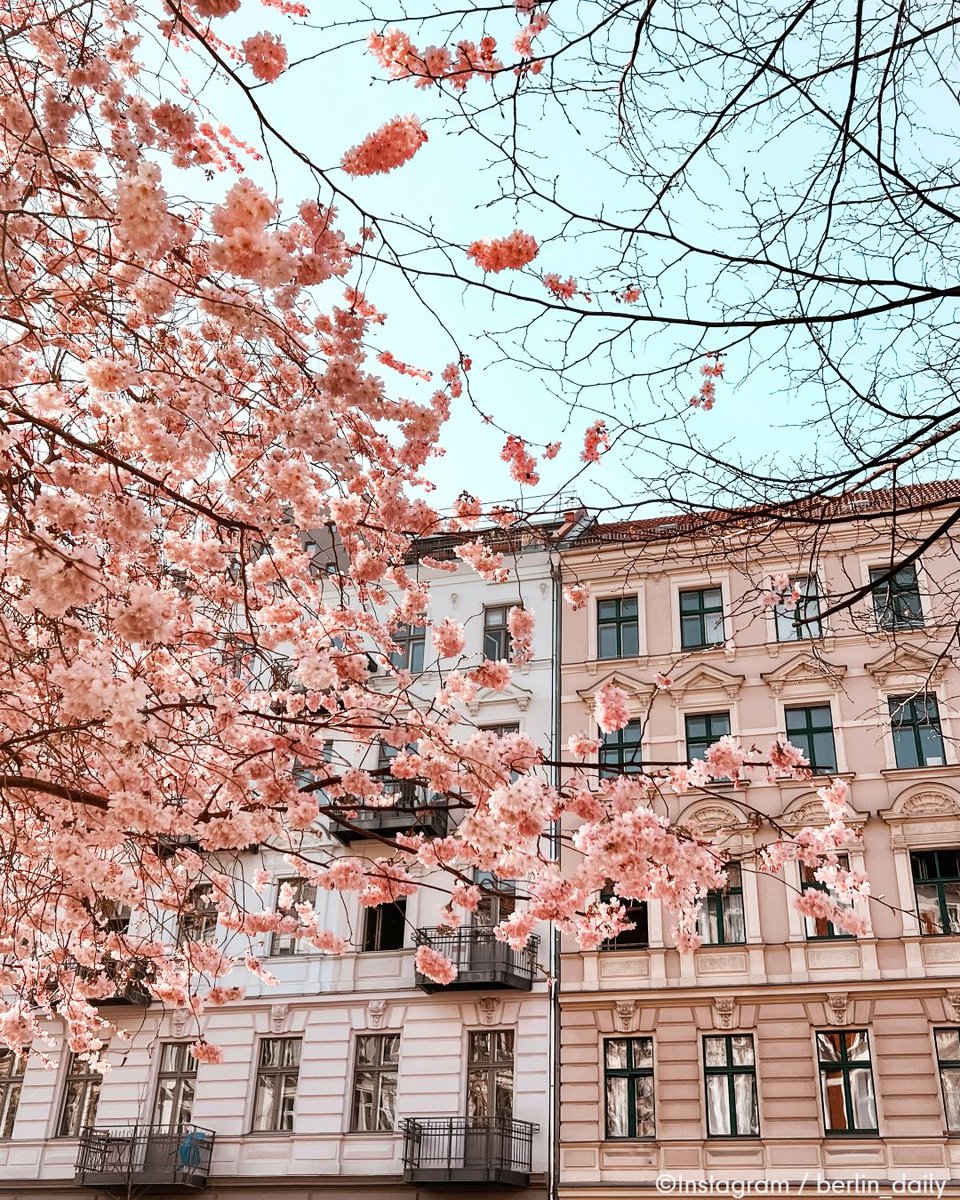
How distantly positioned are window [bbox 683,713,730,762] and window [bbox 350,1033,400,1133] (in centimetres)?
676

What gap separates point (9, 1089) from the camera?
20719 millimetres

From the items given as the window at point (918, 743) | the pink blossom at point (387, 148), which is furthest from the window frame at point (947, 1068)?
the pink blossom at point (387, 148)

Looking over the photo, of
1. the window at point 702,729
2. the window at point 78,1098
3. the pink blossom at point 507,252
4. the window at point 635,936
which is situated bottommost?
the window at point 78,1098

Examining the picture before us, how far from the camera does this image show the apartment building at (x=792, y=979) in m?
15.4

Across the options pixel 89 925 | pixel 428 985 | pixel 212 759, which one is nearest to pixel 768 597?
pixel 212 759

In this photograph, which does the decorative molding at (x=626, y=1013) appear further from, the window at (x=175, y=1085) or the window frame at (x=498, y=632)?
the window at (x=175, y=1085)

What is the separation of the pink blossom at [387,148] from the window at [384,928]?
600 inches

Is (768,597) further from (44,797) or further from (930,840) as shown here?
(930,840)

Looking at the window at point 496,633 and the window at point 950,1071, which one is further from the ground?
the window at point 496,633

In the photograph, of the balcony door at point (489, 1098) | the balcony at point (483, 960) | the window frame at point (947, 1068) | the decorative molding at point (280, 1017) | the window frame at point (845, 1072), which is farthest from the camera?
the decorative molding at point (280, 1017)

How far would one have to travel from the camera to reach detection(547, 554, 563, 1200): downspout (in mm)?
16469

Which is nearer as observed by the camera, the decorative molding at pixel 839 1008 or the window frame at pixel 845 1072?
the window frame at pixel 845 1072

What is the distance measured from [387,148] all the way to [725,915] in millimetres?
14376

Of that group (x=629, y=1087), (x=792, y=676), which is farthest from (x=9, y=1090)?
(x=792, y=676)
